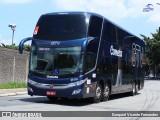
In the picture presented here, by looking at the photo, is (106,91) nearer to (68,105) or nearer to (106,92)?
(106,92)

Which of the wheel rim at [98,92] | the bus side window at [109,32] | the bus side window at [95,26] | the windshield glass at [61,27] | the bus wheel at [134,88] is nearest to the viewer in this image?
the windshield glass at [61,27]

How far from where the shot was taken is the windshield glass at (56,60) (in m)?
17.6

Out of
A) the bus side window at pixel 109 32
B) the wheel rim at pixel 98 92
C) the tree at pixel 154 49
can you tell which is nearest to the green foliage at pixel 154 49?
the tree at pixel 154 49

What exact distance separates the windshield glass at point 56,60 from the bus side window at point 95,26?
1126mm

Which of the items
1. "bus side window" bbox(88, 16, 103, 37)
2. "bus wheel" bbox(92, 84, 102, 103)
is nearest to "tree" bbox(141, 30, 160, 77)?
"bus wheel" bbox(92, 84, 102, 103)

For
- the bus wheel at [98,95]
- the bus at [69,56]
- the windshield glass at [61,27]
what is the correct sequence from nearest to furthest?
1. the bus at [69,56]
2. the windshield glass at [61,27]
3. the bus wheel at [98,95]

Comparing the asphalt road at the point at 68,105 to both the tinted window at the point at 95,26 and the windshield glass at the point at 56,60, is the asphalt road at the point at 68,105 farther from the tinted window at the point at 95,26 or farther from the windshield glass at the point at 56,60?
the tinted window at the point at 95,26

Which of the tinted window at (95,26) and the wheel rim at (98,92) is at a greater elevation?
the tinted window at (95,26)

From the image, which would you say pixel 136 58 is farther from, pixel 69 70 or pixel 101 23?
pixel 69 70

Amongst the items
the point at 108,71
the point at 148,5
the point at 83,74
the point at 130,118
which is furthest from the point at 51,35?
the point at 148,5

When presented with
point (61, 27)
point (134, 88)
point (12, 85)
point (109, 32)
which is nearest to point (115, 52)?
point (109, 32)

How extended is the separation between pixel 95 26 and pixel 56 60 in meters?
Result: 2.32

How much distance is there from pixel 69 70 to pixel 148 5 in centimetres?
3047

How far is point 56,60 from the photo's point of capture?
1789cm
